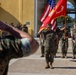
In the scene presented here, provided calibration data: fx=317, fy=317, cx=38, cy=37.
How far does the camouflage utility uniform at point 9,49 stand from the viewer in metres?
2.40

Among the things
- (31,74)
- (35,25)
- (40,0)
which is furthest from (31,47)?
(40,0)

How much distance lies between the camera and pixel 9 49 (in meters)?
2.42

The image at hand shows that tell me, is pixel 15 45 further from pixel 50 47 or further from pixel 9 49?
pixel 50 47

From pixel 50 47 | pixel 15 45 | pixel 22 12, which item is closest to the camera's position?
pixel 15 45

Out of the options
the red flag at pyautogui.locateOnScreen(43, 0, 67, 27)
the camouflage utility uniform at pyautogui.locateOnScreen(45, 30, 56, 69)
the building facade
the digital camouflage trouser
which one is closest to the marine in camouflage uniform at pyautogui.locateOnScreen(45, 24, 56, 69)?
the camouflage utility uniform at pyautogui.locateOnScreen(45, 30, 56, 69)

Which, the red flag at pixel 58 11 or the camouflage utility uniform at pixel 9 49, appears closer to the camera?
the camouflage utility uniform at pixel 9 49

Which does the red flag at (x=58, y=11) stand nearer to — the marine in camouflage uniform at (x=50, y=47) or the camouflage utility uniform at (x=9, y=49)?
the marine in camouflage uniform at (x=50, y=47)

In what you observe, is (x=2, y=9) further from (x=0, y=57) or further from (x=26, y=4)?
(x=0, y=57)

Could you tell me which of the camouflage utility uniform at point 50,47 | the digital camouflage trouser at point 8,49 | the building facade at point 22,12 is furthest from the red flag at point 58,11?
the building facade at point 22,12

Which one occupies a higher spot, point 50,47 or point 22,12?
point 22,12

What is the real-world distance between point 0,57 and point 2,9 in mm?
29428

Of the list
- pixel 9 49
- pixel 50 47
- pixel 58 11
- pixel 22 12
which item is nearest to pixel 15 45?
pixel 9 49

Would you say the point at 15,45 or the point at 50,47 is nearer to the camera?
the point at 15,45

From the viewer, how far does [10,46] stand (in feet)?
7.88
